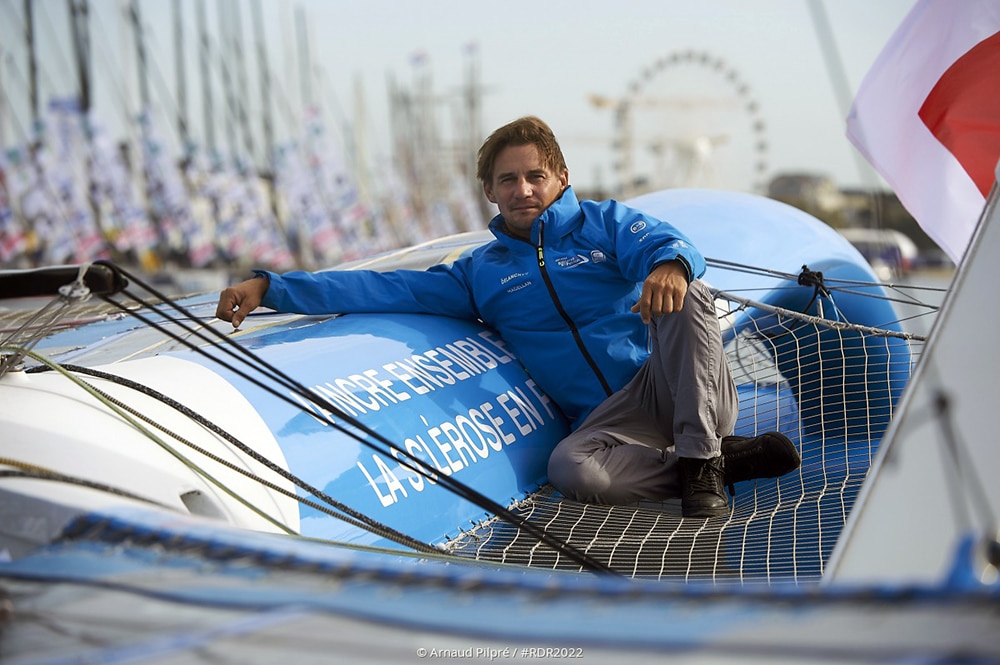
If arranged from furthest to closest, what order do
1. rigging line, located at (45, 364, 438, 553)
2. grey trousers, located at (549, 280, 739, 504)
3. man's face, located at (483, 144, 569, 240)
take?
man's face, located at (483, 144, 569, 240) < grey trousers, located at (549, 280, 739, 504) < rigging line, located at (45, 364, 438, 553)

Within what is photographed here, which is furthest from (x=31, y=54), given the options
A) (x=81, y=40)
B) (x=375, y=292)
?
(x=375, y=292)

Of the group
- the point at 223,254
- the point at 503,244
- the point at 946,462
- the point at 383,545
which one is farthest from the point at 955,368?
the point at 223,254

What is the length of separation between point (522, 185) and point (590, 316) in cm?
42

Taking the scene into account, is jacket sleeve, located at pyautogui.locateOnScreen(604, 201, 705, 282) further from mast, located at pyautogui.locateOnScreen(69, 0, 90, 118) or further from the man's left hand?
mast, located at pyautogui.locateOnScreen(69, 0, 90, 118)

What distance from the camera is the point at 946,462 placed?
1.17 meters

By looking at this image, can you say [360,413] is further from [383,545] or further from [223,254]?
[223,254]

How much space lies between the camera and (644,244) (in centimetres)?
280

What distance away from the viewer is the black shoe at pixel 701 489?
106 inches

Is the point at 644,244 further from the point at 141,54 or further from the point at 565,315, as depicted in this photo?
the point at 141,54

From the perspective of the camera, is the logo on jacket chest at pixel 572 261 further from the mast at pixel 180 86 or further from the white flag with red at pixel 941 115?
the mast at pixel 180 86

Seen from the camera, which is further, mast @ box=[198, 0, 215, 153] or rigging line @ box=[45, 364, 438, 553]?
mast @ box=[198, 0, 215, 153]

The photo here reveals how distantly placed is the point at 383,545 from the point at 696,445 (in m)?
0.85

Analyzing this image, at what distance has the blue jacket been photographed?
303 centimetres

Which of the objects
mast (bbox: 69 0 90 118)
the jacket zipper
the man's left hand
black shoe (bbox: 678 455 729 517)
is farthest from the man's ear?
mast (bbox: 69 0 90 118)
